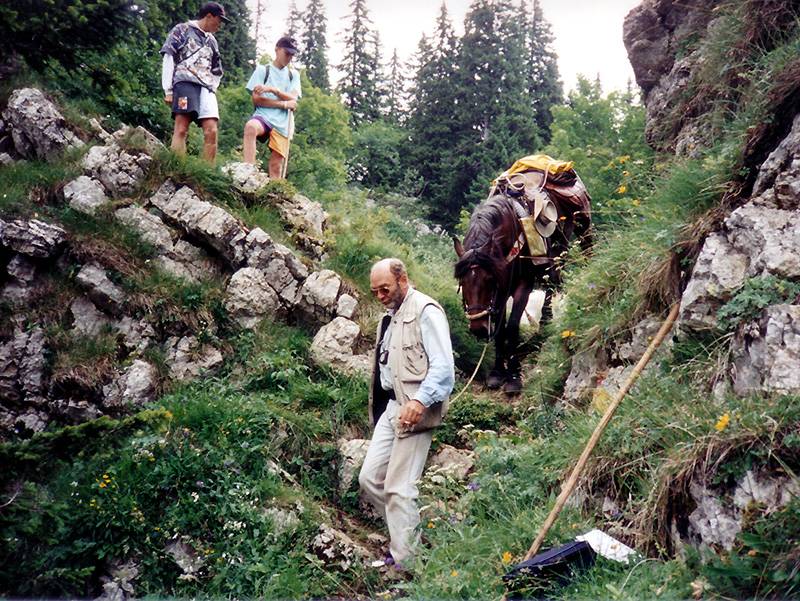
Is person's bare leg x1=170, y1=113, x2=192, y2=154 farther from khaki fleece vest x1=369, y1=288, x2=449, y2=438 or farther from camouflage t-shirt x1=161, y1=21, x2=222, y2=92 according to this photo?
khaki fleece vest x1=369, y1=288, x2=449, y2=438

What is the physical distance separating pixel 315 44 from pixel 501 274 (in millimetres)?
32882

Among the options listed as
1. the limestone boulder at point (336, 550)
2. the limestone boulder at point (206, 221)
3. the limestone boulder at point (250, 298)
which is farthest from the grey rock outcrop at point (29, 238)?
the limestone boulder at point (336, 550)

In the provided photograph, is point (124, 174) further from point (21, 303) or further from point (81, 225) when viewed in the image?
A: point (21, 303)

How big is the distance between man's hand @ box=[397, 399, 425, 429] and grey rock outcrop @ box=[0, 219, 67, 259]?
514cm

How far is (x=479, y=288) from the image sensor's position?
7.91 m

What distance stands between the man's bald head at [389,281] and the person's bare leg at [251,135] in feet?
17.1

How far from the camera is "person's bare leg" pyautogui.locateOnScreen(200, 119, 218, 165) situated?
30.7 ft

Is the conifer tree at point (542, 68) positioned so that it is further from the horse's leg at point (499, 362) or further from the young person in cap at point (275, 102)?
the horse's leg at point (499, 362)

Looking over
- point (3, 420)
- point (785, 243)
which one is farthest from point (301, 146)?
point (785, 243)

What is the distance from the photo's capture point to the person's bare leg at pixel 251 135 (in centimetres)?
982

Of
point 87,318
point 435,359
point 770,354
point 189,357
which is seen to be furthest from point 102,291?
point 770,354

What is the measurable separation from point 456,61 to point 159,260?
75.4ft

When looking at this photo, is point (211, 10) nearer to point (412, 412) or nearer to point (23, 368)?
point (23, 368)

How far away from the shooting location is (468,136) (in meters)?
28.0
